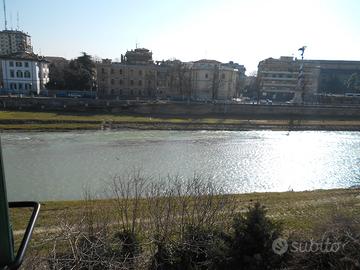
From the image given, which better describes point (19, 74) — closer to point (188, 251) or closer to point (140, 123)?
point (140, 123)

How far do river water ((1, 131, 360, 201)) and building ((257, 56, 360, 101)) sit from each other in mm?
54999

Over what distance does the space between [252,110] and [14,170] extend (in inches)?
1843

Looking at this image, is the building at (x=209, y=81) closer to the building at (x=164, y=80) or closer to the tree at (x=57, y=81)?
the building at (x=164, y=80)

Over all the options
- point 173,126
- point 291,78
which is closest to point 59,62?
point 173,126

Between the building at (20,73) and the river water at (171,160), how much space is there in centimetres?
3208

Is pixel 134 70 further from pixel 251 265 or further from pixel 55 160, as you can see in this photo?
pixel 251 265

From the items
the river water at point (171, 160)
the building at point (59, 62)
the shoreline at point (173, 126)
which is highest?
the building at point (59, 62)

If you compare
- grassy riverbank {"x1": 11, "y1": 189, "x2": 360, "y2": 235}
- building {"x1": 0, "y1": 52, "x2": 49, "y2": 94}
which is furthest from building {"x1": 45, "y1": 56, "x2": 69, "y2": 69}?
grassy riverbank {"x1": 11, "y1": 189, "x2": 360, "y2": 235}

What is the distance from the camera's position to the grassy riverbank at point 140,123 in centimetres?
4634

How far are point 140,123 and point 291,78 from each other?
214 ft

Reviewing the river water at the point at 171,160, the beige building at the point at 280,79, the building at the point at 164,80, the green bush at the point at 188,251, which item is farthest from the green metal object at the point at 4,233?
the beige building at the point at 280,79

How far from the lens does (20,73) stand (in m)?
68.8

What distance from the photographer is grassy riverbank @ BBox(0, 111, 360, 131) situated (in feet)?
152

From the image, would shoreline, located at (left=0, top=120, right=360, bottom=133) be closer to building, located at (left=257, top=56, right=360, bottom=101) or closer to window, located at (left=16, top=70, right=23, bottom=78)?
window, located at (left=16, top=70, right=23, bottom=78)
